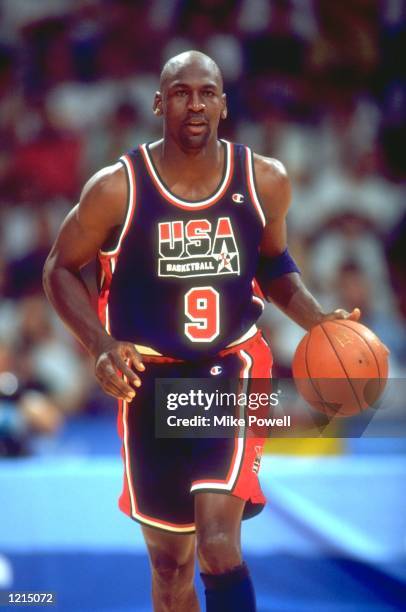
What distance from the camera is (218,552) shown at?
10.1 feet

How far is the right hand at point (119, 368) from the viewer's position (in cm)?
307

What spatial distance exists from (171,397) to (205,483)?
31cm

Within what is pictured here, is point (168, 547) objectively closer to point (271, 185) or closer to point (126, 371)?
point (126, 371)

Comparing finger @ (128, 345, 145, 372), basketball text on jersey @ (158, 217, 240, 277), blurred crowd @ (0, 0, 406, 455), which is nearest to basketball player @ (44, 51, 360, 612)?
basketball text on jersey @ (158, 217, 240, 277)

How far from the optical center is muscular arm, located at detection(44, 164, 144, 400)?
10.7 feet

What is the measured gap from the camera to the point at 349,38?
26.2ft

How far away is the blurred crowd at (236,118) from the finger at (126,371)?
11.6ft

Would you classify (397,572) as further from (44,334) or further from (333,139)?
(333,139)

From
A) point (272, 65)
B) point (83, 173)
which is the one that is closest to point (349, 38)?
point (272, 65)

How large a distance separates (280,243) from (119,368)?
77 centimetres

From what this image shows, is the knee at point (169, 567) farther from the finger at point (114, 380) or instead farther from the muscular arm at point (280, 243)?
the muscular arm at point (280, 243)

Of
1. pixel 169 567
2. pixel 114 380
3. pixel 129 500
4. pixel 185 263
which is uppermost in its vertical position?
pixel 185 263

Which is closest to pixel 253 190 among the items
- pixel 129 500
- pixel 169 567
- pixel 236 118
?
pixel 129 500

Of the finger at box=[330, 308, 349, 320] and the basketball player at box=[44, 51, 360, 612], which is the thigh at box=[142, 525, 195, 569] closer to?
the basketball player at box=[44, 51, 360, 612]
